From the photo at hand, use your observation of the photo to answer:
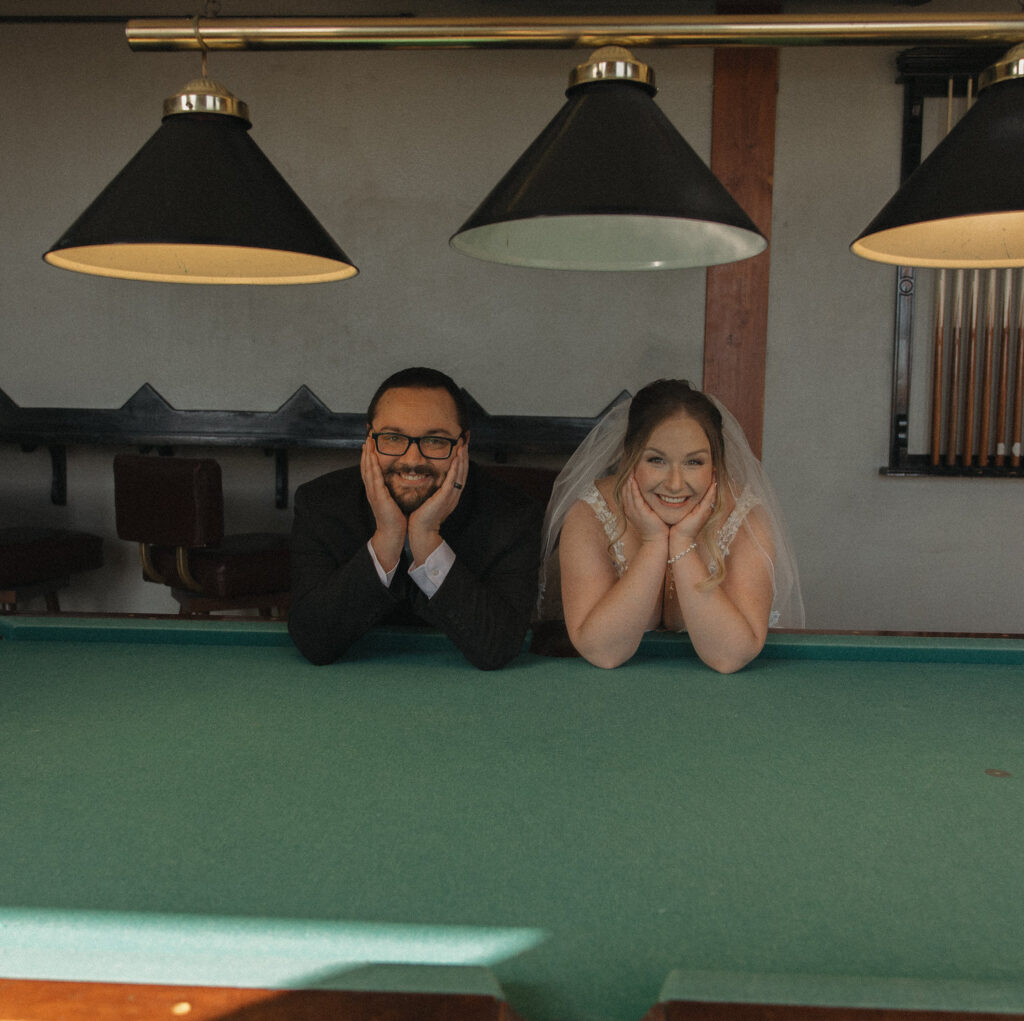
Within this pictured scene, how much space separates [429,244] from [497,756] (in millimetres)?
3316

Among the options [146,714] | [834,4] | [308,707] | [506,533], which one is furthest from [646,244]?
[834,4]

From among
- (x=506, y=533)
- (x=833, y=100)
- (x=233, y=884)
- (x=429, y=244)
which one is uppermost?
(x=833, y=100)

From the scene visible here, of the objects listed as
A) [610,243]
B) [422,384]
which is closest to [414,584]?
[422,384]

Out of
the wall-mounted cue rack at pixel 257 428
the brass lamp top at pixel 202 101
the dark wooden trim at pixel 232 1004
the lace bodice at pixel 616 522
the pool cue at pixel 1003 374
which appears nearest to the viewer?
the dark wooden trim at pixel 232 1004

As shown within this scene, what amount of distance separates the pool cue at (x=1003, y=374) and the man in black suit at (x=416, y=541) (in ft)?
8.69

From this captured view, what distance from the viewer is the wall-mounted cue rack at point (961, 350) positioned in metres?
3.90

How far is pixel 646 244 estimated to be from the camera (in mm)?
1604

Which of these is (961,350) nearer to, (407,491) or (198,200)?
(407,491)

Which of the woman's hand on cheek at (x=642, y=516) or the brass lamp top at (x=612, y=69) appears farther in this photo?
the woman's hand on cheek at (x=642, y=516)

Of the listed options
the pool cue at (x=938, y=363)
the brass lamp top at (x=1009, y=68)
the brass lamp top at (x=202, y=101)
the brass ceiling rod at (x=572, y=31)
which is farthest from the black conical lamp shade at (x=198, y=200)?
the pool cue at (x=938, y=363)

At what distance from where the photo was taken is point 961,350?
395 centimetres

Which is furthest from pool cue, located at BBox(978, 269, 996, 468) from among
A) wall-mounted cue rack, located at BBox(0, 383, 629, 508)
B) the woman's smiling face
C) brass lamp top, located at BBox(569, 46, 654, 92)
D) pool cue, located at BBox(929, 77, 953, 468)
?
brass lamp top, located at BBox(569, 46, 654, 92)

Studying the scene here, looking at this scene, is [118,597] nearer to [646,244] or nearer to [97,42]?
[97,42]

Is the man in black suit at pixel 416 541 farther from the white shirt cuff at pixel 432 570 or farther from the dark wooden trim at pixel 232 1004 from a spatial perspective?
the dark wooden trim at pixel 232 1004
